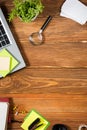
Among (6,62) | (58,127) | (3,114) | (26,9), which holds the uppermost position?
(26,9)

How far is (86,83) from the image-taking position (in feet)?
4.93

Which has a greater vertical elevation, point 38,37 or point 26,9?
point 26,9

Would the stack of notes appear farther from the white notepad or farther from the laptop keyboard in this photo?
the white notepad

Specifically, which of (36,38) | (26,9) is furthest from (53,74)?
(26,9)

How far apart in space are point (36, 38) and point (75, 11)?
0.76ft

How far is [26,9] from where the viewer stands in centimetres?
155

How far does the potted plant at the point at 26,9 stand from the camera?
60.1 inches

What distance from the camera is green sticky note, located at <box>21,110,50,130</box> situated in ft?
5.00

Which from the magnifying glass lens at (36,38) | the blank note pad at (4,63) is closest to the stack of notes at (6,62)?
the blank note pad at (4,63)

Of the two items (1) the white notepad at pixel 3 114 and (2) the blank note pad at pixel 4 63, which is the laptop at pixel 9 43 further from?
(1) the white notepad at pixel 3 114

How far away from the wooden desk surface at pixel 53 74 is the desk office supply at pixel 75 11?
24 millimetres

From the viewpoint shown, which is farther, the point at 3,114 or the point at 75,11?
the point at 75,11

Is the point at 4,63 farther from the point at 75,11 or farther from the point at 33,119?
the point at 75,11

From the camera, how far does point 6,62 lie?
4.95ft
